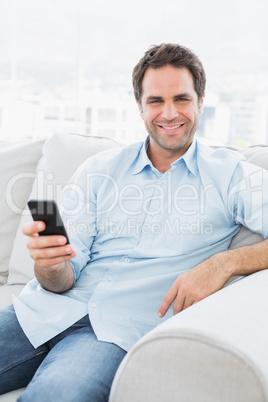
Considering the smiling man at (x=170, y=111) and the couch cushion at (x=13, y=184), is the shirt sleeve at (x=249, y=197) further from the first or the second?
the couch cushion at (x=13, y=184)

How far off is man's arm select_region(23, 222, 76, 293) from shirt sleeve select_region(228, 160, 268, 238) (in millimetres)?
480

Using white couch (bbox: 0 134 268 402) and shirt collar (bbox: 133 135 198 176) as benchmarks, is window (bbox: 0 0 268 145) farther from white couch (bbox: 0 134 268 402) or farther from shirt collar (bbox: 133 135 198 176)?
white couch (bbox: 0 134 268 402)

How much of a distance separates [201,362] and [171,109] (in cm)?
88

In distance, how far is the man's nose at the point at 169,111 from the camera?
144cm

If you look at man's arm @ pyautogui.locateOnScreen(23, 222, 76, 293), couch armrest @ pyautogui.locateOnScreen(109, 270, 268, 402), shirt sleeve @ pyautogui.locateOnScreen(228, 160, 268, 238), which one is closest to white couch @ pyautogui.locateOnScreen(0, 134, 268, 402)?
couch armrest @ pyautogui.locateOnScreen(109, 270, 268, 402)

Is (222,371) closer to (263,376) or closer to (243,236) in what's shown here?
(263,376)

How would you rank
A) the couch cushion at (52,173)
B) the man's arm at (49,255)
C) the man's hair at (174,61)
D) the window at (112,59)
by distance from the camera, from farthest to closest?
1. the window at (112,59)
2. the couch cushion at (52,173)
3. the man's hair at (174,61)
4. the man's arm at (49,255)

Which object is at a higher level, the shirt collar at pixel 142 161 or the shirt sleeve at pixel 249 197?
the shirt collar at pixel 142 161

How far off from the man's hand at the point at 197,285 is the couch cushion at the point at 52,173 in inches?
24.3

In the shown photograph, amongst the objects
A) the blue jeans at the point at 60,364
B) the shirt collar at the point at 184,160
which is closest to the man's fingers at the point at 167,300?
the blue jeans at the point at 60,364

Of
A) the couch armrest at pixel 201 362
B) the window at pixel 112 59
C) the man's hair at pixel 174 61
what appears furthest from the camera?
the window at pixel 112 59

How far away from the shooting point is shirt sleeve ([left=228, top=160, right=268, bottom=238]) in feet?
4.20

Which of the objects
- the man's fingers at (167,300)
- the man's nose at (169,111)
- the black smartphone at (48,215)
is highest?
the man's nose at (169,111)

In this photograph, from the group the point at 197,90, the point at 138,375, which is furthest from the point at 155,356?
the point at 197,90
